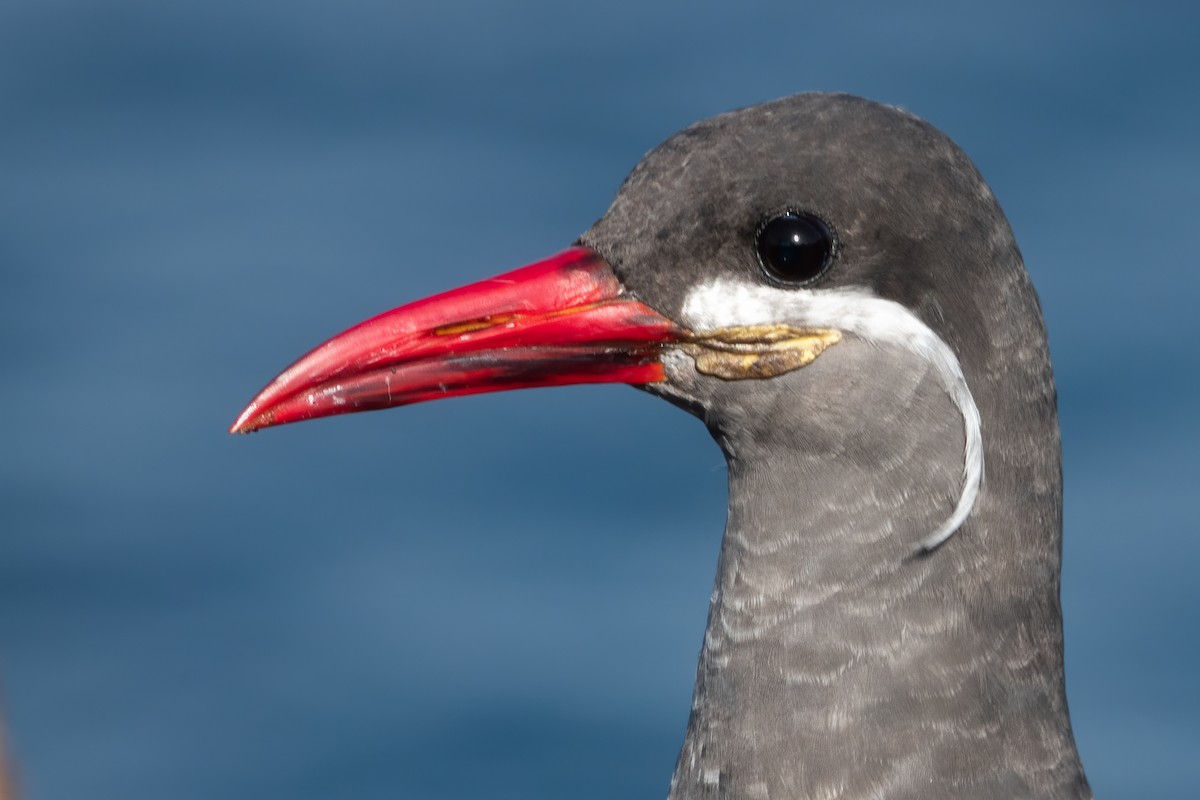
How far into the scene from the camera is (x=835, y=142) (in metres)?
4.85

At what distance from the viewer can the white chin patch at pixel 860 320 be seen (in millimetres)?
4750

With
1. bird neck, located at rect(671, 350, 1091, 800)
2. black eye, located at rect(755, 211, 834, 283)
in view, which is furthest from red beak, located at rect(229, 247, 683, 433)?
bird neck, located at rect(671, 350, 1091, 800)

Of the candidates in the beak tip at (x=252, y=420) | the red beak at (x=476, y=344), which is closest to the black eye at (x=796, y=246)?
the red beak at (x=476, y=344)

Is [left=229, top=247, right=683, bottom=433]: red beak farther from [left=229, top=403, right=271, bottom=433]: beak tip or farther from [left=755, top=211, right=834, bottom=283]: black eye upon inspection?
[left=755, top=211, right=834, bottom=283]: black eye

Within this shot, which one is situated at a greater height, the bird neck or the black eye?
the black eye

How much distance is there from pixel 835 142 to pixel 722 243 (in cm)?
44

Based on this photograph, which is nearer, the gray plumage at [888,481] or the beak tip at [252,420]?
the gray plumage at [888,481]

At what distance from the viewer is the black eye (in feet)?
15.8

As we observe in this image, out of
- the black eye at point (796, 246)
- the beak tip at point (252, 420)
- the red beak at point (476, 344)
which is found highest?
the black eye at point (796, 246)

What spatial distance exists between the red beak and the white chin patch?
0.17 m

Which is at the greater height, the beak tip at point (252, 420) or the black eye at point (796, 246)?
the black eye at point (796, 246)

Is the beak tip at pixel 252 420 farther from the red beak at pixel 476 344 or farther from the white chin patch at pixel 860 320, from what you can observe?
the white chin patch at pixel 860 320

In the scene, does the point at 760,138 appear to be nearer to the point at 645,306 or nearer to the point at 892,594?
the point at 645,306

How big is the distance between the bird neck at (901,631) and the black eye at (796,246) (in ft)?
1.47
